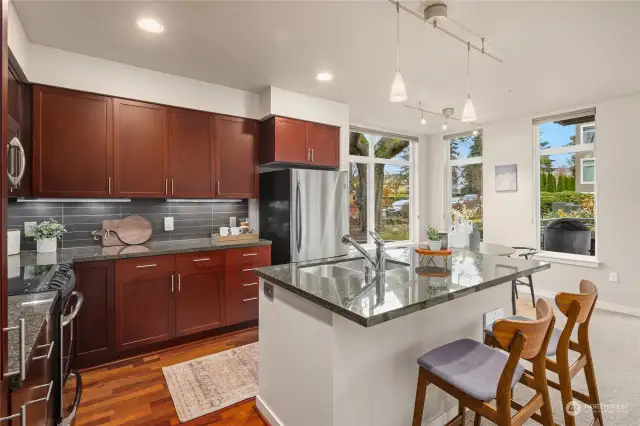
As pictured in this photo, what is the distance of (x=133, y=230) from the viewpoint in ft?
10.5

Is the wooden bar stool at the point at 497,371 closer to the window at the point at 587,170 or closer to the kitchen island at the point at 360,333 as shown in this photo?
the kitchen island at the point at 360,333

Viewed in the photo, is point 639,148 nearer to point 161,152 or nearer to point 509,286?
point 509,286

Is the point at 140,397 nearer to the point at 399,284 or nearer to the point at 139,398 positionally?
the point at 139,398

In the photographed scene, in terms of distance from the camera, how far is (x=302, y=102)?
12.5ft

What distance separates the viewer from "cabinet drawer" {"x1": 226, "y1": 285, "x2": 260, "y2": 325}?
326 cm

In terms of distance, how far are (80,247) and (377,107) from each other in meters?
3.70

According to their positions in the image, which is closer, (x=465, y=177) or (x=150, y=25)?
(x=150, y=25)

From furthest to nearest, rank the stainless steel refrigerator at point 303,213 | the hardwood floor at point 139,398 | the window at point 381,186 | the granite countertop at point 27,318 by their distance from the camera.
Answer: the window at point 381,186 → the stainless steel refrigerator at point 303,213 → the hardwood floor at point 139,398 → the granite countertop at point 27,318

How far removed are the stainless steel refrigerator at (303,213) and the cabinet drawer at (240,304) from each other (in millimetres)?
472

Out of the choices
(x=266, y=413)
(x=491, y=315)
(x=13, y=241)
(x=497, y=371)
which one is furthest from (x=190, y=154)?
(x=497, y=371)

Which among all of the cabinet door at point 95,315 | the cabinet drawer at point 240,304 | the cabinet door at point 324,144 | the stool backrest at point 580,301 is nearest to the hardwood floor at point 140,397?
the cabinet door at point 95,315

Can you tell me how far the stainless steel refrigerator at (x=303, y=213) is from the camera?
11.4ft

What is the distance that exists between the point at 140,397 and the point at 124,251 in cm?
118

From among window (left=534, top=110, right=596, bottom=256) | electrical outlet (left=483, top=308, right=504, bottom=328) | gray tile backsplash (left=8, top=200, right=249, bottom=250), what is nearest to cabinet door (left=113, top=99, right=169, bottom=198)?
gray tile backsplash (left=8, top=200, right=249, bottom=250)
